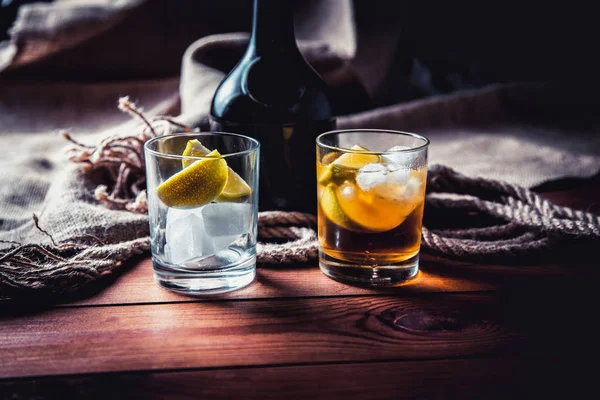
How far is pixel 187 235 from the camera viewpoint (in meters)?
0.92

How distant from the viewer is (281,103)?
115 centimetres

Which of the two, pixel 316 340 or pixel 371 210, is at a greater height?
pixel 371 210

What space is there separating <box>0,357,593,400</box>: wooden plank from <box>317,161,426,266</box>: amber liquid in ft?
0.70

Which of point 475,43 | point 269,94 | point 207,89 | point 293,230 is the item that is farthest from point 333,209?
point 475,43

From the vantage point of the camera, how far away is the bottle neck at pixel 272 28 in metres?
1.14

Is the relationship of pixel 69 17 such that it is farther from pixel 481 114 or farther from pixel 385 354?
pixel 385 354

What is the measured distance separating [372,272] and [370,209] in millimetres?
96

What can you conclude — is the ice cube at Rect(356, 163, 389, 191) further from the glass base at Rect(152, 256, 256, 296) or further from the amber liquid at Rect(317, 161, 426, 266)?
the glass base at Rect(152, 256, 256, 296)

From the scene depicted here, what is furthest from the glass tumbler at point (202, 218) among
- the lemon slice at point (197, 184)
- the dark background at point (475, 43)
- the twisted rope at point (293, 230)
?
the dark background at point (475, 43)

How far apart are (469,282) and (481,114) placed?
0.95 m

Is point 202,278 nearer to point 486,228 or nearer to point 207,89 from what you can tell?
point 486,228

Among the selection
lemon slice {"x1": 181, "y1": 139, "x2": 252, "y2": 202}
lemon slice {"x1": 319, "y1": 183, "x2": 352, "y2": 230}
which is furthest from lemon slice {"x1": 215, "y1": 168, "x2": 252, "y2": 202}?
lemon slice {"x1": 319, "y1": 183, "x2": 352, "y2": 230}

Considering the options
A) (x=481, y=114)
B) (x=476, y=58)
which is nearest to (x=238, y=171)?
(x=481, y=114)

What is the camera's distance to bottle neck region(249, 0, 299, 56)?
1.14 m
